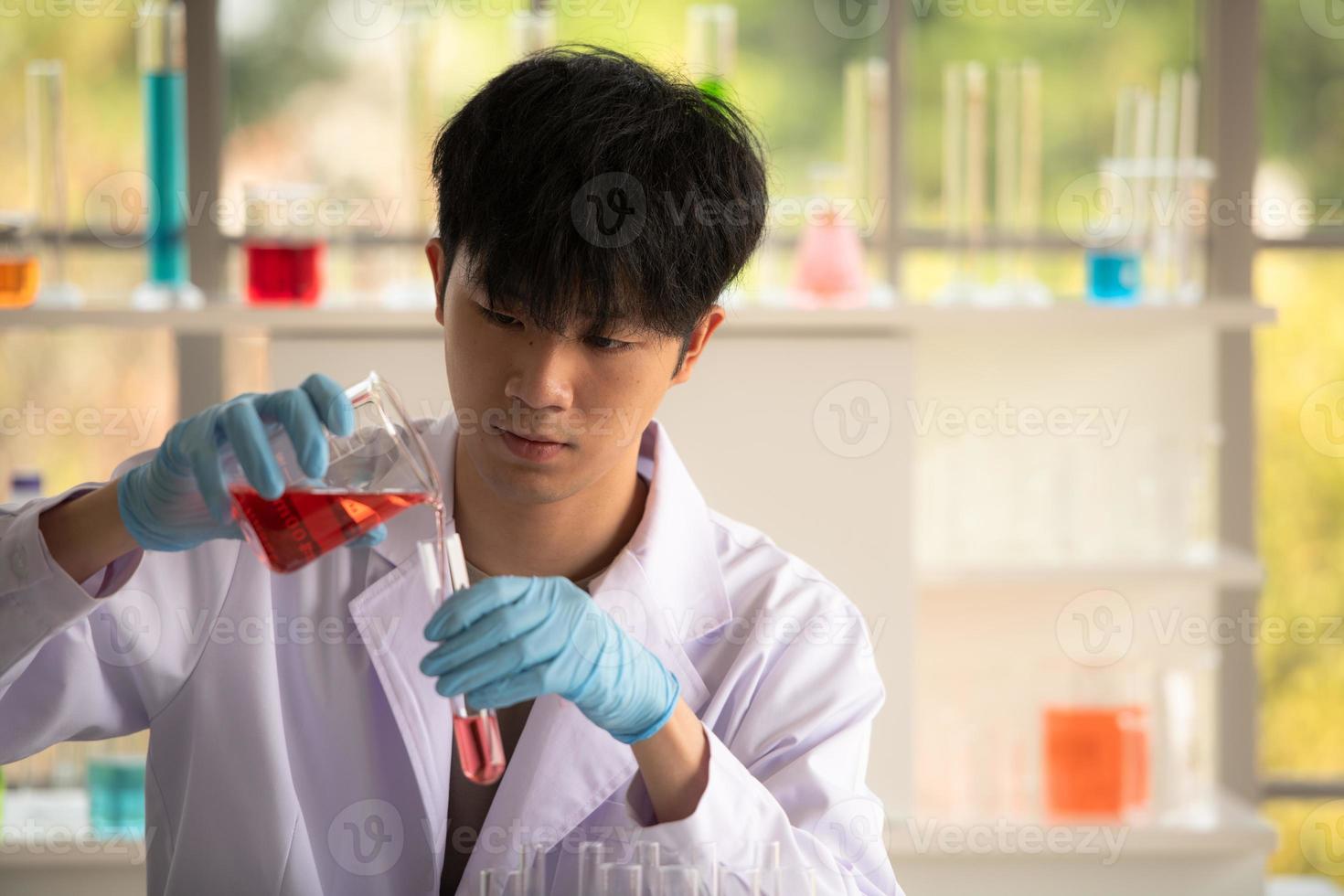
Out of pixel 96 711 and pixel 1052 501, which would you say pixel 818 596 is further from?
pixel 1052 501

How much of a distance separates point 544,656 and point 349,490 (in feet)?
0.71

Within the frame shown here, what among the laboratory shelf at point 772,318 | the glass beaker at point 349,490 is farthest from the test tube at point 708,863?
the laboratory shelf at point 772,318

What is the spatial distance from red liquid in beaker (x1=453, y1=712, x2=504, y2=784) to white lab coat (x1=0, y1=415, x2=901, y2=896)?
0.88ft

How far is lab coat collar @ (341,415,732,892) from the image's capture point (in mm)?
1387

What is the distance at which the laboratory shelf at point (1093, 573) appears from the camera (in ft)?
7.59

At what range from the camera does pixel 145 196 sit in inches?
91.8

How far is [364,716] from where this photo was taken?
4.80ft

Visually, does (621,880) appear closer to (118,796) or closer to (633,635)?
(633,635)

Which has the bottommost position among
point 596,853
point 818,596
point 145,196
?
point 596,853

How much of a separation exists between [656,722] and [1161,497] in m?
1.42

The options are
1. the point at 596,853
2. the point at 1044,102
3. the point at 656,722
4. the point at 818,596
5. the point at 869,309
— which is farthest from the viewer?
the point at 1044,102

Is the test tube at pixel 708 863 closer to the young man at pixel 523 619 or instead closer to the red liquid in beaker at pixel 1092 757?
the young man at pixel 523 619

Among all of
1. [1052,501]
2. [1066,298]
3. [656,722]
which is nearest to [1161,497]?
[1052,501]

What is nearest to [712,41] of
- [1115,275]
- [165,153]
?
[1115,275]
